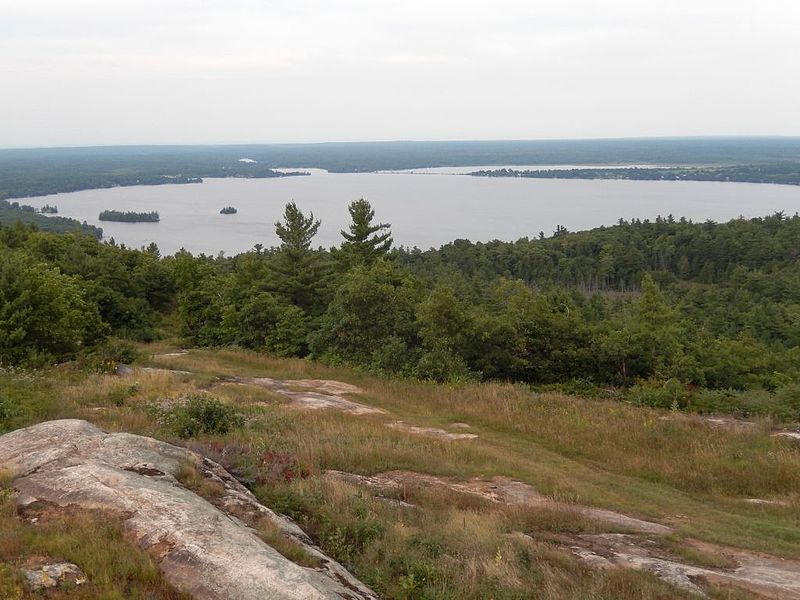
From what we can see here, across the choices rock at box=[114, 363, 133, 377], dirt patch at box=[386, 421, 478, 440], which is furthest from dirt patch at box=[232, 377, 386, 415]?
rock at box=[114, 363, 133, 377]

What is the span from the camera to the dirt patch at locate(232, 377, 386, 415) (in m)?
13.2

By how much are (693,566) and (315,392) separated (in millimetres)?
10095

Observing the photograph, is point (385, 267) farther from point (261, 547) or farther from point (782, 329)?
point (782, 329)

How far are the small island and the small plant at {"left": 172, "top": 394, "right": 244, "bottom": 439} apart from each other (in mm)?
110193

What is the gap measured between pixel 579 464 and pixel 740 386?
1468cm

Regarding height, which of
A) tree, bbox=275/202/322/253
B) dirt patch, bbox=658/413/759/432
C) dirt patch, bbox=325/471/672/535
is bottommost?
dirt patch, bbox=658/413/759/432

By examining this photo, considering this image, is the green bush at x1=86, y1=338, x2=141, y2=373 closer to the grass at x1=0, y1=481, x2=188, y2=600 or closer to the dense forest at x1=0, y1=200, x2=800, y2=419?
the dense forest at x1=0, y1=200, x2=800, y2=419

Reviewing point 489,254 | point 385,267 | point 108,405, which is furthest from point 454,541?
point 489,254

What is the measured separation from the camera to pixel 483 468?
367 inches

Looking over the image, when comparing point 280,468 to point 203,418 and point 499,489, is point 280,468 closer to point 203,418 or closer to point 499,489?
point 203,418

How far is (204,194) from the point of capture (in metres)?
161

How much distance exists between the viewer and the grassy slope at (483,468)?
5422 millimetres

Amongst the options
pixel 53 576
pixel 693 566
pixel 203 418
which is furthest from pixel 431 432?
pixel 53 576

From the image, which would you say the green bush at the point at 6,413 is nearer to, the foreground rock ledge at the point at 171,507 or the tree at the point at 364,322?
the foreground rock ledge at the point at 171,507
